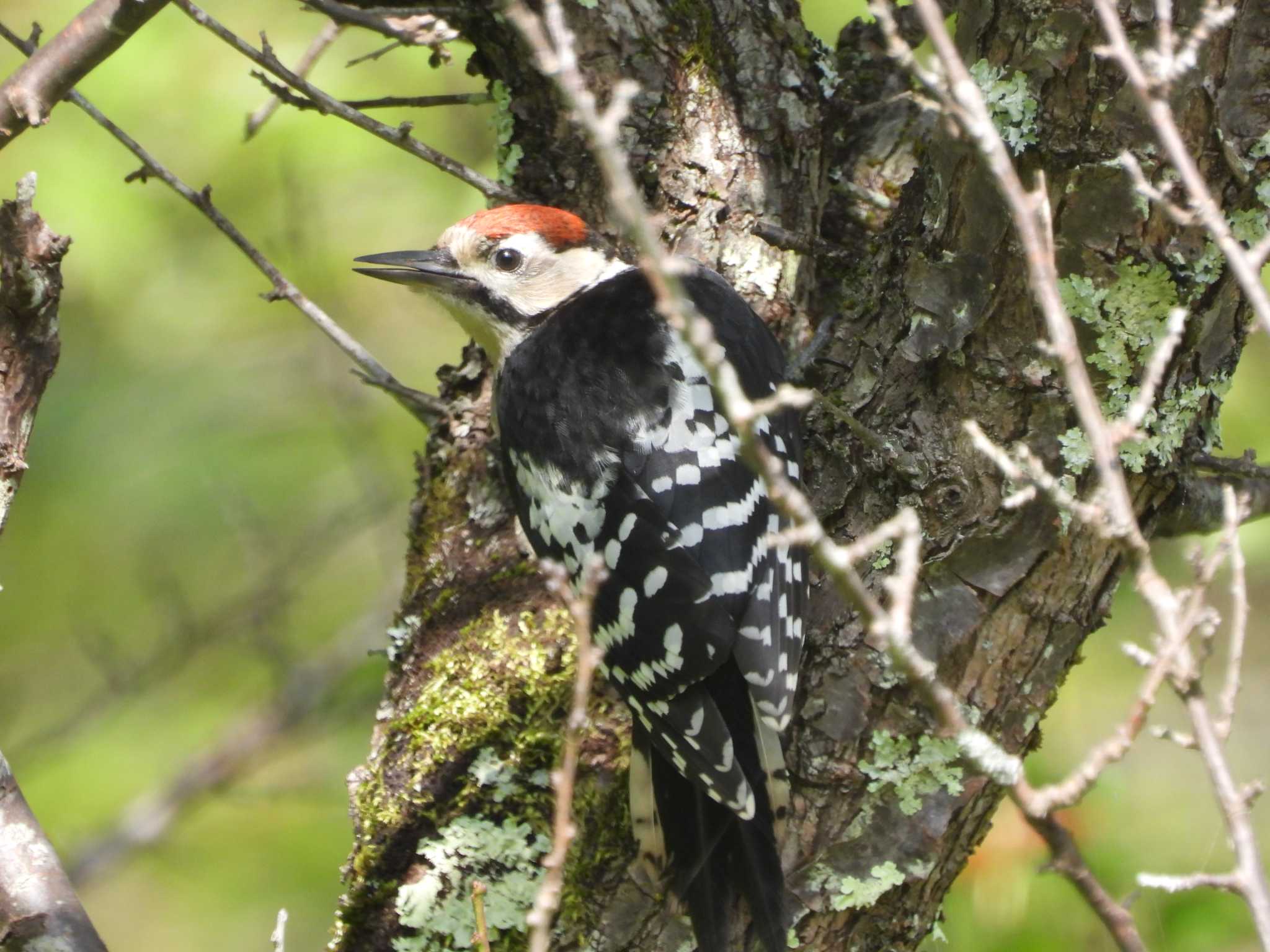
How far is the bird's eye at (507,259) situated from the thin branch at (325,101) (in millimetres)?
394

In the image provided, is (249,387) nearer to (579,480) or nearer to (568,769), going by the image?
(579,480)

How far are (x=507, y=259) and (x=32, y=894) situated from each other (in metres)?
1.83

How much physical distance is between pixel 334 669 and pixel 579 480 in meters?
2.63

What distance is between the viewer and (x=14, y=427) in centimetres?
222

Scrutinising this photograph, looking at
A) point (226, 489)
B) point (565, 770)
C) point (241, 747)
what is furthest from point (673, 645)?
point (226, 489)

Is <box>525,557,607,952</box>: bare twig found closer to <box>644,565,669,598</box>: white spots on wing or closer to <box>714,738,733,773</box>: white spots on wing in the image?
<box>714,738,733,773</box>: white spots on wing

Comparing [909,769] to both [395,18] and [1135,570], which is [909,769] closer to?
[1135,570]

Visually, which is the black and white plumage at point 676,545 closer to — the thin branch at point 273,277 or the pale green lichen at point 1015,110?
the thin branch at point 273,277

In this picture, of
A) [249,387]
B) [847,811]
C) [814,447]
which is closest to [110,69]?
[249,387]

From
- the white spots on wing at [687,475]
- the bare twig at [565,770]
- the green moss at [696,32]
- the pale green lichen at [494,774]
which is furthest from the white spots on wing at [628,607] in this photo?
the green moss at [696,32]

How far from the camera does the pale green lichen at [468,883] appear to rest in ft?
8.30

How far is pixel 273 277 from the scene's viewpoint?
111 inches

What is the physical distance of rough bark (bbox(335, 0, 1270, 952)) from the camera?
6.99ft

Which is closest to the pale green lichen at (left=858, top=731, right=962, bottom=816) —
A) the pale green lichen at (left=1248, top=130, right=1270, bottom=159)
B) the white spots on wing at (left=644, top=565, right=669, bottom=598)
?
the white spots on wing at (left=644, top=565, right=669, bottom=598)
